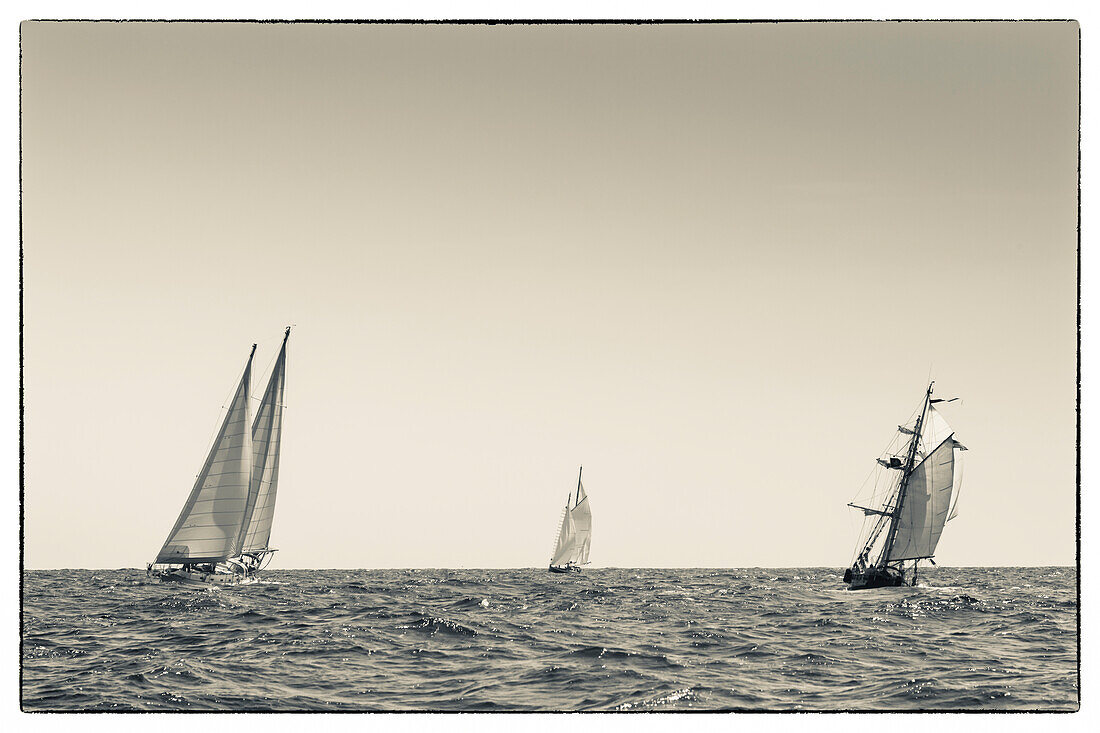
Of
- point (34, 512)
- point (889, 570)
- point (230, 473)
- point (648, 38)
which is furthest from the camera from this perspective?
point (889, 570)

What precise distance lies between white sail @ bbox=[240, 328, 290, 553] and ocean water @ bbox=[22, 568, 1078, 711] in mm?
8162

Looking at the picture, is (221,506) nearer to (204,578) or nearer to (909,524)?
(204,578)

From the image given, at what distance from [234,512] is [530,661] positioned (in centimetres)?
1603

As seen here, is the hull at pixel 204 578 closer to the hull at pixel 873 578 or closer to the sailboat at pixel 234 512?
the sailboat at pixel 234 512

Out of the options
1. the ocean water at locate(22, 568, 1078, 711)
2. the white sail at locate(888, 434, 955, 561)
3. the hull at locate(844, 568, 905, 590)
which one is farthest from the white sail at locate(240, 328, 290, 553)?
the hull at locate(844, 568, 905, 590)

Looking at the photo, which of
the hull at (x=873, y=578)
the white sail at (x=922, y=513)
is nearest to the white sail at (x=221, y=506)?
the white sail at (x=922, y=513)

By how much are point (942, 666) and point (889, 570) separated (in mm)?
18029

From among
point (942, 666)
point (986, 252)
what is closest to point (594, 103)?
point (986, 252)

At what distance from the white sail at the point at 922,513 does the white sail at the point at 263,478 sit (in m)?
15.1

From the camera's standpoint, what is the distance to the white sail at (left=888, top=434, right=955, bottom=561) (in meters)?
25.1

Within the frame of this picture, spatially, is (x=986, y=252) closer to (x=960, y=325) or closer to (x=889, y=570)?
(x=960, y=325)

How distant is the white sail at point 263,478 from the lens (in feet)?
82.7

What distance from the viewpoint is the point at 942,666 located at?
1243 cm

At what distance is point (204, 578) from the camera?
26547 millimetres
